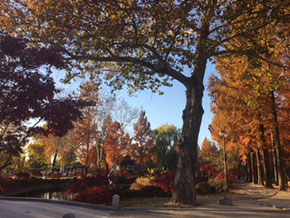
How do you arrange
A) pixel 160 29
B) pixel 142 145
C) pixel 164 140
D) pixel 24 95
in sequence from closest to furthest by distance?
pixel 24 95 → pixel 160 29 → pixel 142 145 → pixel 164 140

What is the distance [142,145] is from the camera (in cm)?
4094

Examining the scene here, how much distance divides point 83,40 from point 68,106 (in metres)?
4.54

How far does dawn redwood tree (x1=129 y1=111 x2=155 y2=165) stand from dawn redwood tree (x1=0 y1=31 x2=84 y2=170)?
32.0 metres

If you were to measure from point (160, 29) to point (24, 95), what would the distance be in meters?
6.33

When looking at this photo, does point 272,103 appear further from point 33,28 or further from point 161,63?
point 33,28

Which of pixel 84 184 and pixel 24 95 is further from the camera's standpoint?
pixel 84 184

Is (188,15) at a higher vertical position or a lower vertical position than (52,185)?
higher

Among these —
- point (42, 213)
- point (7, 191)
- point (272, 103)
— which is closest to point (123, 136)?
point (7, 191)

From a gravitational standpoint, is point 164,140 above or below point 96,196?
above

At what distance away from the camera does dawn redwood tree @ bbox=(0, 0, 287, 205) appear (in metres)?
8.73

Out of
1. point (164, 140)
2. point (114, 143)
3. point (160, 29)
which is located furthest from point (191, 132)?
point (164, 140)

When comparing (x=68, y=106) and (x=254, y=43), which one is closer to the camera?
(x=68, y=106)

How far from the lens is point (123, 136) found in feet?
115

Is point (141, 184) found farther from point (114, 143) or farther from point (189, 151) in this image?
point (114, 143)
